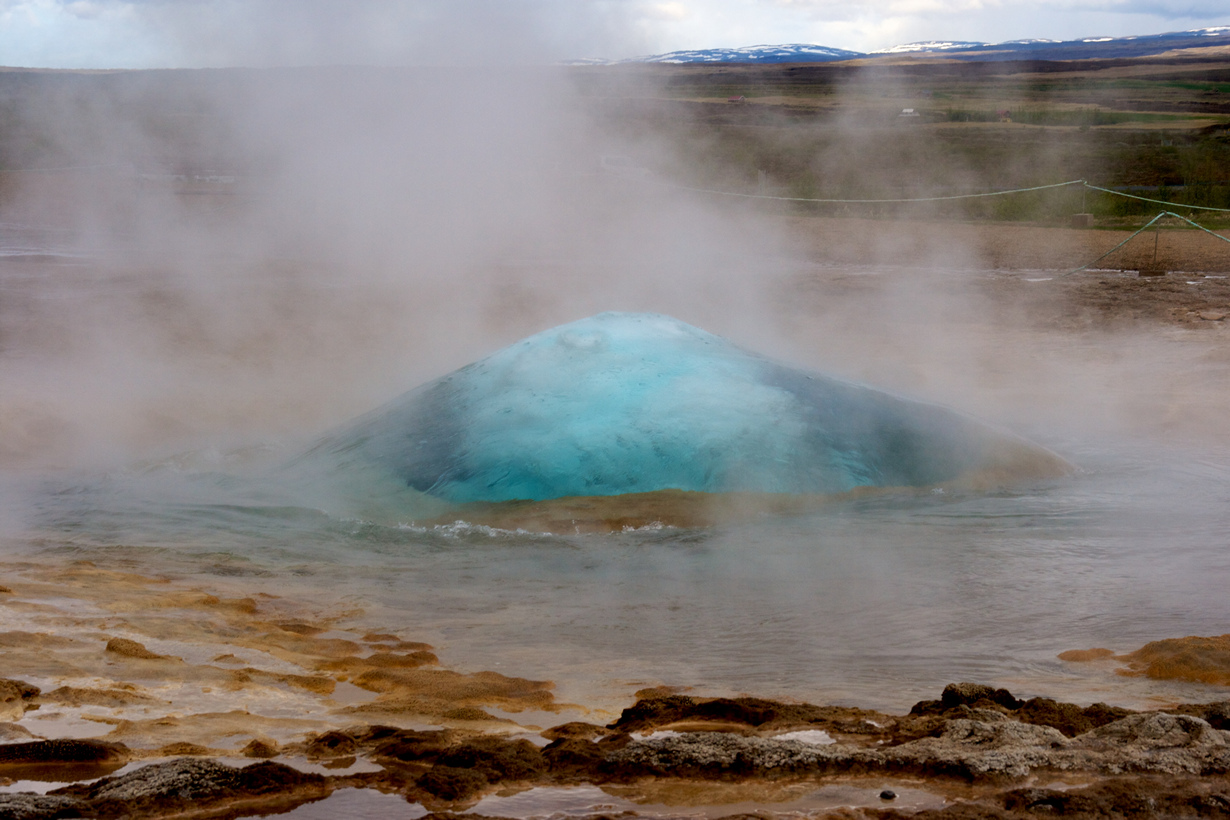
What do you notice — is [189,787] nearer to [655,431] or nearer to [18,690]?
[18,690]

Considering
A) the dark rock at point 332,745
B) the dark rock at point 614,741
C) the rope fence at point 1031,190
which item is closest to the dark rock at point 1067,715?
the dark rock at point 614,741

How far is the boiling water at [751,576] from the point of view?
313cm

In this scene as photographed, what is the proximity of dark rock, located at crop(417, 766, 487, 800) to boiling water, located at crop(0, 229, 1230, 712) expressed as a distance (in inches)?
27.6

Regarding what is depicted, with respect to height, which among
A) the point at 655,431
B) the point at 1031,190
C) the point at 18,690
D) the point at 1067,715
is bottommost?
the point at 1067,715

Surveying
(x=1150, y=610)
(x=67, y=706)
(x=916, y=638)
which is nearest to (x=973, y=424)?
(x=1150, y=610)

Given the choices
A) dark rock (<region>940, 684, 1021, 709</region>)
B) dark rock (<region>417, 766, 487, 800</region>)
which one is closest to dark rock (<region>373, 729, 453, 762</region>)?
dark rock (<region>417, 766, 487, 800</region>)

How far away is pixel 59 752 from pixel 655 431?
2.84m

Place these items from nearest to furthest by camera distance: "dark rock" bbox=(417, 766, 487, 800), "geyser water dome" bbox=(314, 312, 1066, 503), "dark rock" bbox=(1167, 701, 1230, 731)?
"dark rock" bbox=(417, 766, 487, 800), "dark rock" bbox=(1167, 701, 1230, 731), "geyser water dome" bbox=(314, 312, 1066, 503)

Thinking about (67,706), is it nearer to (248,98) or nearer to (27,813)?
(27,813)

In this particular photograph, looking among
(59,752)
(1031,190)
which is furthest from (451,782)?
(1031,190)

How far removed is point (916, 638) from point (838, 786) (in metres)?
1.38

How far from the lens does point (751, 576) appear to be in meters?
3.99

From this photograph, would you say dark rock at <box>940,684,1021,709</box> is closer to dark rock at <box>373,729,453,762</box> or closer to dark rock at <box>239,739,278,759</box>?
dark rock at <box>373,729,453,762</box>

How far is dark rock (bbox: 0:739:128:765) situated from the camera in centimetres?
221
